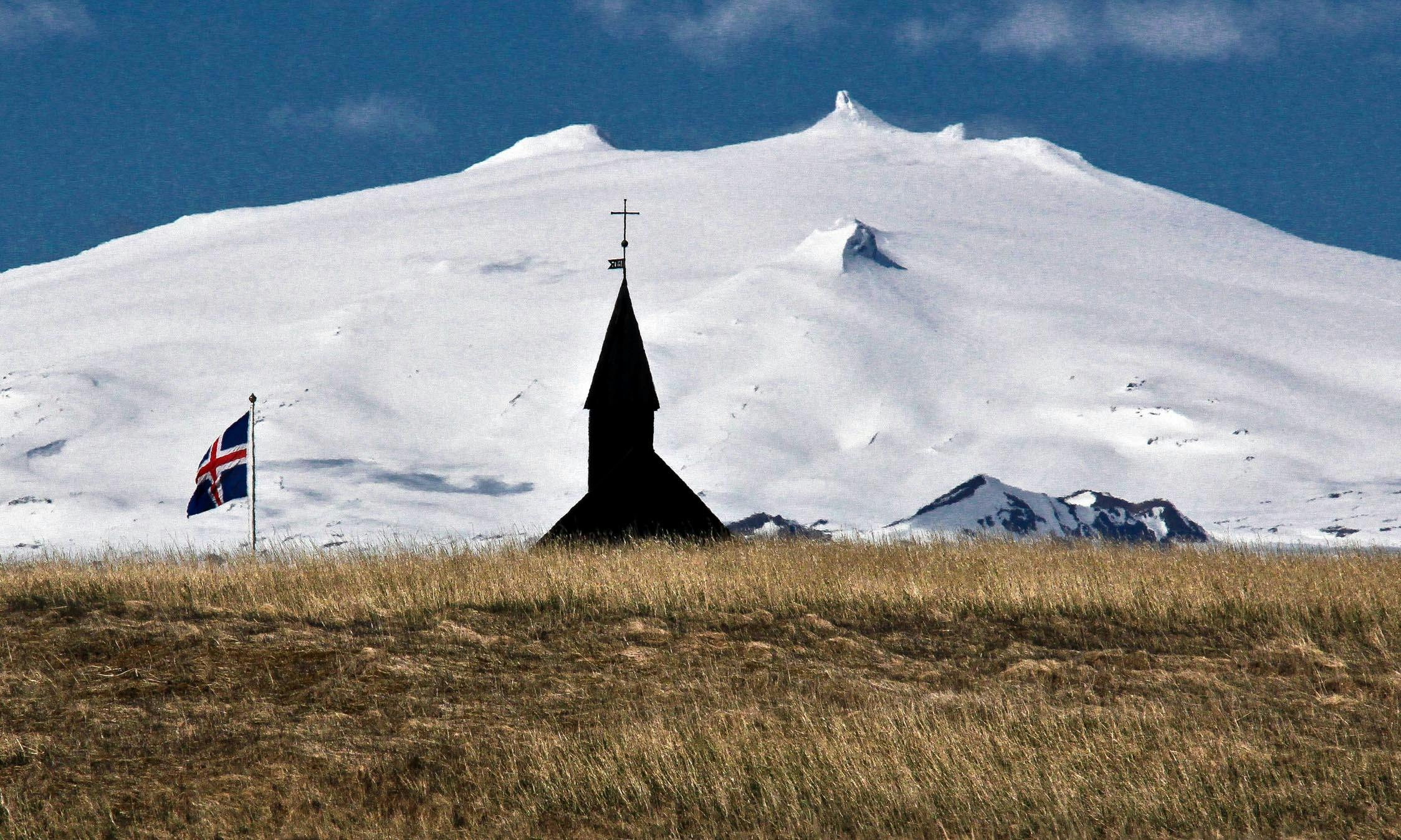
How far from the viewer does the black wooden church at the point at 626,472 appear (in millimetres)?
22906

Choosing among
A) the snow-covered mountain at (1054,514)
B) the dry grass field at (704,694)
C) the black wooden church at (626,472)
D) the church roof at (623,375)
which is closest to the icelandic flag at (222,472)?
the dry grass field at (704,694)

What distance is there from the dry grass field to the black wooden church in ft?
4.79

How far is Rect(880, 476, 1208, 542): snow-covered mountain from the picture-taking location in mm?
83438

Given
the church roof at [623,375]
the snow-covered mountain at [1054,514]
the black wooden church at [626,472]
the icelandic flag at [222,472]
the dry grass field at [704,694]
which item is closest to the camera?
the dry grass field at [704,694]

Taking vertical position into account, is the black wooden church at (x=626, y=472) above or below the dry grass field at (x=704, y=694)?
above

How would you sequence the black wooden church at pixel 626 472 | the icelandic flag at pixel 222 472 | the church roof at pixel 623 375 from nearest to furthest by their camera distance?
1. the icelandic flag at pixel 222 472
2. the black wooden church at pixel 626 472
3. the church roof at pixel 623 375

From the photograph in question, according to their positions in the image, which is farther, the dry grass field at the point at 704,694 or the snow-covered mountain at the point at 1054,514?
the snow-covered mountain at the point at 1054,514

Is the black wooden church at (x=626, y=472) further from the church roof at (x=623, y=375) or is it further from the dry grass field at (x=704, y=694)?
the dry grass field at (x=704, y=694)

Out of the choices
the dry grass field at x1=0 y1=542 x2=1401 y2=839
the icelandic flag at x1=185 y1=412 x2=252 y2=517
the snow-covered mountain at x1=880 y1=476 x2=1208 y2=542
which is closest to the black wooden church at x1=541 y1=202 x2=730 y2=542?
the dry grass field at x1=0 y1=542 x2=1401 y2=839

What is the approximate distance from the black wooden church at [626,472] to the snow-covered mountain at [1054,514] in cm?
5819

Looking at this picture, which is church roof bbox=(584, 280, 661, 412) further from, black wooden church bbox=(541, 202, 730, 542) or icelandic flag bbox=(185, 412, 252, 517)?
icelandic flag bbox=(185, 412, 252, 517)

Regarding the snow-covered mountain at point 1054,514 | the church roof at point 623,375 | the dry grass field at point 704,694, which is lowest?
the dry grass field at point 704,694

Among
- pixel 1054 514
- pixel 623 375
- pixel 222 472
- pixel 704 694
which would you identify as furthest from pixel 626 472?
pixel 1054 514

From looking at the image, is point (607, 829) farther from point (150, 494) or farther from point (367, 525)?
point (150, 494)
